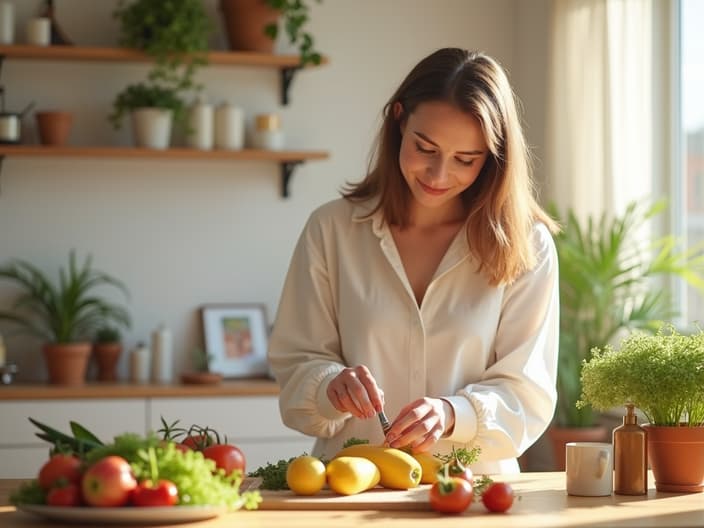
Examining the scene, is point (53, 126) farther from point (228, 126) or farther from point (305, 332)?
point (305, 332)

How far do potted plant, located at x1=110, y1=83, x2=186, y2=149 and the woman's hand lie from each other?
2.79 metres

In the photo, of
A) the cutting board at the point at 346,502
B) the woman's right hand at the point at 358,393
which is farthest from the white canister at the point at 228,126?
the cutting board at the point at 346,502

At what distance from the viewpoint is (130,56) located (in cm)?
A: 464

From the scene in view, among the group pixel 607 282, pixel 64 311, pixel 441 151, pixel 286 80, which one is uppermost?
pixel 286 80

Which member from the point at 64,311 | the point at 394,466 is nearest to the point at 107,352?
the point at 64,311

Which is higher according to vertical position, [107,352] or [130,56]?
[130,56]

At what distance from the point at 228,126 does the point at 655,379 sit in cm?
296

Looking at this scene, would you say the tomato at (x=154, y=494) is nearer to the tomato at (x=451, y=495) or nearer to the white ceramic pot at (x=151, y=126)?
the tomato at (x=451, y=495)

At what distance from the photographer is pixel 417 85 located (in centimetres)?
241

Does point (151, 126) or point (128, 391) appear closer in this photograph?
point (128, 391)

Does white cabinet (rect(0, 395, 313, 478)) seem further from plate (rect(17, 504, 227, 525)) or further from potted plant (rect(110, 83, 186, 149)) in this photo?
plate (rect(17, 504, 227, 525))

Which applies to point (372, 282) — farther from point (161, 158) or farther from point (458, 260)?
point (161, 158)

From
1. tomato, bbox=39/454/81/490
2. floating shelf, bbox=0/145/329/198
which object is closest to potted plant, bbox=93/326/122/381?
floating shelf, bbox=0/145/329/198

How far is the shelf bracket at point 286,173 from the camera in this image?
490cm
